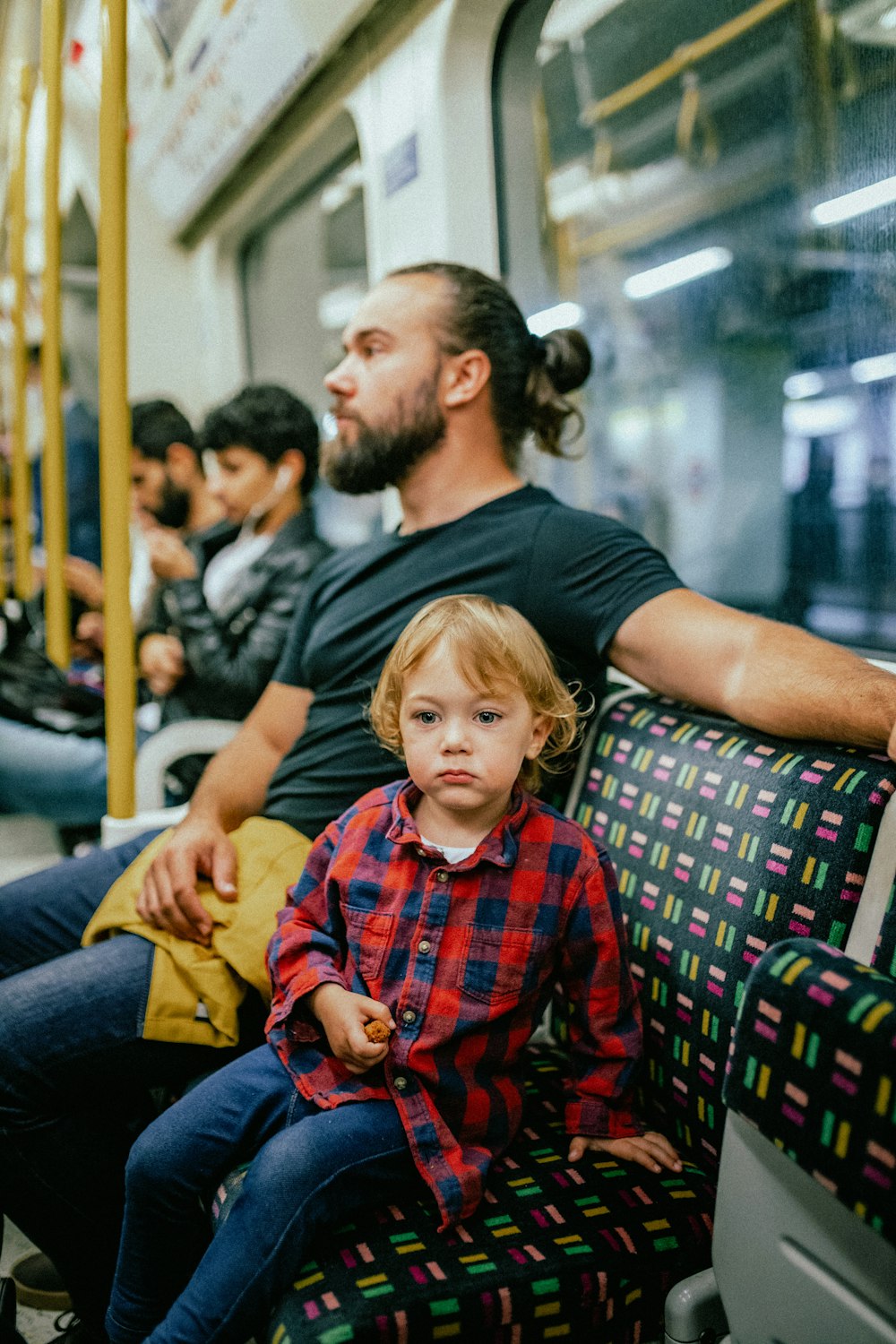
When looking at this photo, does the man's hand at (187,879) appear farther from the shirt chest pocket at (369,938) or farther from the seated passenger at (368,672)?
the shirt chest pocket at (369,938)

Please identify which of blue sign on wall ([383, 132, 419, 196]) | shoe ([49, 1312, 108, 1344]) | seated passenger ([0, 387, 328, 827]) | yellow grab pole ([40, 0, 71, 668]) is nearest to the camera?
shoe ([49, 1312, 108, 1344])

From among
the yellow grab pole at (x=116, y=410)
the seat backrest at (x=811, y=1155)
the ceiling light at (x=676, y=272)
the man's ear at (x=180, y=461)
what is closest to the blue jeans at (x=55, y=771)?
the man's ear at (x=180, y=461)

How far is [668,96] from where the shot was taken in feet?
7.84

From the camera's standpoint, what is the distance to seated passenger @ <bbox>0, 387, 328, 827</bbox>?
2.58 meters

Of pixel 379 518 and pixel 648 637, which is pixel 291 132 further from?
pixel 648 637

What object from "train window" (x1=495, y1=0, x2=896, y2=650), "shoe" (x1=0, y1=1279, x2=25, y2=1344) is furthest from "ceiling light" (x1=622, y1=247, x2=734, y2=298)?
"shoe" (x1=0, y1=1279, x2=25, y2=1344)

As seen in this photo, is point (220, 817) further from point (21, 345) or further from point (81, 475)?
point (81, 475)

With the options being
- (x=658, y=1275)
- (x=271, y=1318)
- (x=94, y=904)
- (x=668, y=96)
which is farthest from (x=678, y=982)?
(x=668, y=96)

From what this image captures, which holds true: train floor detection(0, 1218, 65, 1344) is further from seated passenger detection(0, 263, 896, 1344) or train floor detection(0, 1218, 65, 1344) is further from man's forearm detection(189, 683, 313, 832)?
man's forearm detection(189, 683, 313, 832)

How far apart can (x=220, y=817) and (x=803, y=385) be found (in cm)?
153

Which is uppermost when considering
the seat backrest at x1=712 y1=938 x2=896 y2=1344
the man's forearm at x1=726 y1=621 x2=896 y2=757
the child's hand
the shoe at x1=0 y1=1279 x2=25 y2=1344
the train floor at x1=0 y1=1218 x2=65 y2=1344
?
the man's forearm at x1=726 y1=621 x2=896 y2=757

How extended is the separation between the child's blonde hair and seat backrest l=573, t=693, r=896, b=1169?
16 cm

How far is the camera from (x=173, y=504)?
3617mm

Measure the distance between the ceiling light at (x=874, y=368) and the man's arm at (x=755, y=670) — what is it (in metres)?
0.57
